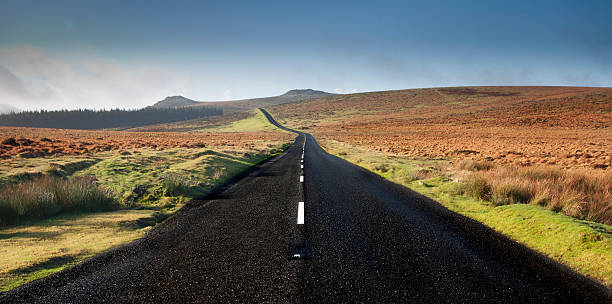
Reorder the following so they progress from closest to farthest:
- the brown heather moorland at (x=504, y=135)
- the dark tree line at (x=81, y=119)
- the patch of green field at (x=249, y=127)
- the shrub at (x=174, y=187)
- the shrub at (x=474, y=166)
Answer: the brown heather moorland at (x=504, y=135) → the shrub at (x=174, y=187) → the shrub at (x=474, y=166) → the patch of green field at (x=249, y=127) → the dark tree line at (x=81, y=119)

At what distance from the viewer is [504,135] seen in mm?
39938

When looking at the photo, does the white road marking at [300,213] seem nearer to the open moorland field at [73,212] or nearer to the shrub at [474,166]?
the open moorland field at [73,212]

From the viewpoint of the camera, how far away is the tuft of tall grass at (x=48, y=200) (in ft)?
21.5

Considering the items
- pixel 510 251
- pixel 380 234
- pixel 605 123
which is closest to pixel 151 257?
pixel 380 234

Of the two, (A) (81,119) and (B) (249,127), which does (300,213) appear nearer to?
(B) (249,127)

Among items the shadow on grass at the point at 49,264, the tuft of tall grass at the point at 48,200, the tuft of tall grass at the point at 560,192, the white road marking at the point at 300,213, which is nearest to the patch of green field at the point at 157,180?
the tuft of tall grass at the point at 48,200

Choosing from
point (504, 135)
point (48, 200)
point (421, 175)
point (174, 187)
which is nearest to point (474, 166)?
point (421, 175)

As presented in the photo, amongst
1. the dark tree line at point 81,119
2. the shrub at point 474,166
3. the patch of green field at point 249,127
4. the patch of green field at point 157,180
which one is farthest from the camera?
the dark tree line at point 81,119

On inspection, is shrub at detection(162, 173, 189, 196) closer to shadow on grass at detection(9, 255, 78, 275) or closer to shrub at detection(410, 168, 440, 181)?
shadow on grass at detection(9, 255, 78, 275)

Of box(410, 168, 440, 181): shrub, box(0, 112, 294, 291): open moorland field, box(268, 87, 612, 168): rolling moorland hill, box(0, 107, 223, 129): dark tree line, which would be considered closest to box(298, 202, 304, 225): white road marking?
box(0, 112, 294, 291): open moorland field

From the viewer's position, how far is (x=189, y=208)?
816cm

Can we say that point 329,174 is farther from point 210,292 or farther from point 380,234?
point 210,292

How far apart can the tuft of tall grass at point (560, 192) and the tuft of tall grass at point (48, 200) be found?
1193 cm

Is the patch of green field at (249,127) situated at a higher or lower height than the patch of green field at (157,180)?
higher
